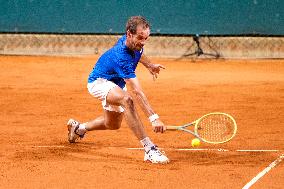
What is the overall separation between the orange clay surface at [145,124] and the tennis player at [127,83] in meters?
0.30

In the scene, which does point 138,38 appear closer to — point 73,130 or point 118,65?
point 118,65

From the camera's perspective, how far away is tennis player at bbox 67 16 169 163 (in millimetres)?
6953

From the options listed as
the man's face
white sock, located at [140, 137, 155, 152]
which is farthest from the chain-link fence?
white sock, located at [140, 137, 155, 152]

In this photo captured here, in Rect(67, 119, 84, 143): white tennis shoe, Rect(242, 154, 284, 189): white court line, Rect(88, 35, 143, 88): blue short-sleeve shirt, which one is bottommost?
Rect(242, 154, 284, 189): white court line

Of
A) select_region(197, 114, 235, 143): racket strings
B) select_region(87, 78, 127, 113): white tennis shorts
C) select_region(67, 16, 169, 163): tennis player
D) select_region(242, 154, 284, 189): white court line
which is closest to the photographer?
select_region(242, 154, 284, 189): white court line

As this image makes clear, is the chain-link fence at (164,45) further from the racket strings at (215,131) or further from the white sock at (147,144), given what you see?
the white sock at (147,144)

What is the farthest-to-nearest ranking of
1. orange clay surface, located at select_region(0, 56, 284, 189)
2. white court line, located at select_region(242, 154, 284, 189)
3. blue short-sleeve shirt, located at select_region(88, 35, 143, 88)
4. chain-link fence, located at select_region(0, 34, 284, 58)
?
chain-link fence, located at select_region(0, 34, 284, 58)
blue short-sleeve shirt, located at select_region(88, 35, 143, 88)
orange clay surface, located at select_region(0, 56, 284, 189)
white court line, located at select_region(242, 154, 284, 189)

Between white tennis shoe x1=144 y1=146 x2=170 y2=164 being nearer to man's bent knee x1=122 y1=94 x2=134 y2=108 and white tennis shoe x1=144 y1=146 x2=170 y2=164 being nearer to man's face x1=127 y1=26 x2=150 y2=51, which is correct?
man's bent knee x1=122 y1=94 x2=134 y2=108

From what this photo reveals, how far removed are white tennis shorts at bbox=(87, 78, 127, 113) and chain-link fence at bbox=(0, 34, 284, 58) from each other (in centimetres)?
929

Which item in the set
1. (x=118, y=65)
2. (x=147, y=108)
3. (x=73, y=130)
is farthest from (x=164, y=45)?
(x=147, y=108)

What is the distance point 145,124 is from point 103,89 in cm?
256

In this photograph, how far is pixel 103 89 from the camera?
741cm

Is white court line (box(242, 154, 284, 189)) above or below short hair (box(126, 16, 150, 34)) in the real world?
below

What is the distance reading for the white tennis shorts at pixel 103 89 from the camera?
24.2 feet
